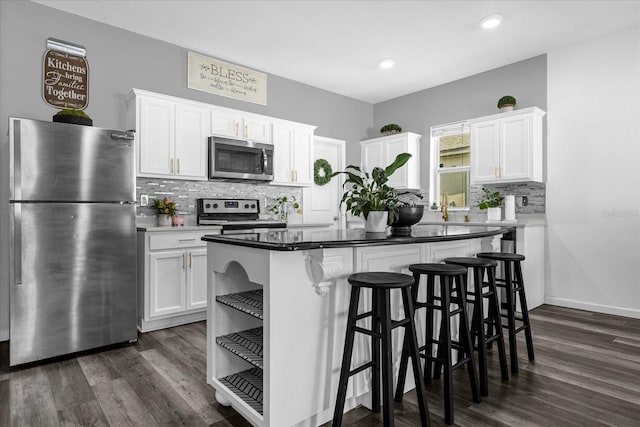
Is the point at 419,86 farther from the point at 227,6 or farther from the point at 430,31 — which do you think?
the point at 227,6

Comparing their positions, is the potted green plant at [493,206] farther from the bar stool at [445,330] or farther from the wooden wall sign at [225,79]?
the wooden wall sign at [225,79]

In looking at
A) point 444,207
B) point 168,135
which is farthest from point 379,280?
point 444,207

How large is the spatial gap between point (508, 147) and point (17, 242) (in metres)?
4.87

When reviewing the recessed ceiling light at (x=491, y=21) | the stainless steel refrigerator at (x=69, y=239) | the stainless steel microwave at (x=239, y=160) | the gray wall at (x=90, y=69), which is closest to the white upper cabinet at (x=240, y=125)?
the stainless steel microwave at (x=239, y=160)

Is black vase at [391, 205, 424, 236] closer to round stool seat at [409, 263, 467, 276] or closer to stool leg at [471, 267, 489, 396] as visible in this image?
round stool seat at [409, 263, 467, 276]

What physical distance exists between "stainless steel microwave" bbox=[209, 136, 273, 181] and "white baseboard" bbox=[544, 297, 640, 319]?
3717mm

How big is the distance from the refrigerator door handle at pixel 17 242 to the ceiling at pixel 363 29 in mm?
2045

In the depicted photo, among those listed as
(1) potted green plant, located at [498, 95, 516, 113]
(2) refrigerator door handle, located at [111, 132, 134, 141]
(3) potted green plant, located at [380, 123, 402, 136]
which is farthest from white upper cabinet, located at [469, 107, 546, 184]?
(2) refrigerator door handle, located at [111, 132, 134, 141]

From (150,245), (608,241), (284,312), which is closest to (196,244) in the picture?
(150,245)

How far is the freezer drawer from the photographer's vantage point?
8.39 feet

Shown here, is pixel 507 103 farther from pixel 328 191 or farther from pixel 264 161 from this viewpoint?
pixel 264 161

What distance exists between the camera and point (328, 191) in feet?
19.5

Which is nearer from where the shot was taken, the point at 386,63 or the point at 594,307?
the point at 594,307

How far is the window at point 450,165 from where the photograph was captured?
17.6ft
